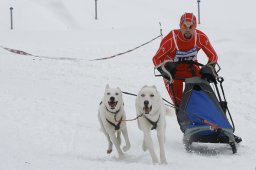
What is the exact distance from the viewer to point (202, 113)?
5.98 m

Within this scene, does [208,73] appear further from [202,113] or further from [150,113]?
[150,113]

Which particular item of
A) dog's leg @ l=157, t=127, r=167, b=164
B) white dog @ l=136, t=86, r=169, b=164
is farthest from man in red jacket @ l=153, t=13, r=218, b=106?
dog's leg @ l=157, t=127, r=167, b=164

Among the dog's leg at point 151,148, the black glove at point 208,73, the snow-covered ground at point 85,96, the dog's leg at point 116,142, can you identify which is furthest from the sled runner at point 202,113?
the dog's leg at point 116,142

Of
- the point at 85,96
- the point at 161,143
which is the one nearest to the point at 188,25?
the point at 161,143

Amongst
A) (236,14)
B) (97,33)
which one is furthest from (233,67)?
(236,14)

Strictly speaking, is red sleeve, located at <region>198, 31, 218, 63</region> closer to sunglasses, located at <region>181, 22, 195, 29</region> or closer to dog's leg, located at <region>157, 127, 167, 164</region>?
sunglasses, located at <region>181, 22, 195, 29</region>

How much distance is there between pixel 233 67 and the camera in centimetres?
1205

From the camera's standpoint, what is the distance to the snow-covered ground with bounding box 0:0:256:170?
549cm

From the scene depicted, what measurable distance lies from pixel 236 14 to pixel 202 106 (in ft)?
68.2

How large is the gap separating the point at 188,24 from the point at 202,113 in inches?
43.7

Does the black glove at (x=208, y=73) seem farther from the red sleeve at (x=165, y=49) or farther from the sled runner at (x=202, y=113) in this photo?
the red sleeve at (x=165, y=49)

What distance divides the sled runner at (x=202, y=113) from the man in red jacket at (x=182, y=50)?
0.25 metres

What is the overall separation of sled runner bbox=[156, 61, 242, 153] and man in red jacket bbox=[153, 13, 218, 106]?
250mm

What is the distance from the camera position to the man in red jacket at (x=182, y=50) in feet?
21.2
